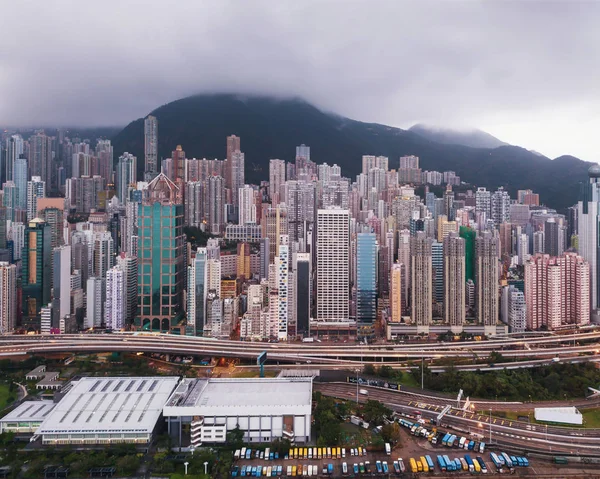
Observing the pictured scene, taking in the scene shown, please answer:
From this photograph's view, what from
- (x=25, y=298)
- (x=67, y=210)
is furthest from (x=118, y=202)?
(x=25, y=298)

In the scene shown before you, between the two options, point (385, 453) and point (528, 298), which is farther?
point (528, 298)

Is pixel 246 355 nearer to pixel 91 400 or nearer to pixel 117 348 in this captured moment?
pixel 117 348

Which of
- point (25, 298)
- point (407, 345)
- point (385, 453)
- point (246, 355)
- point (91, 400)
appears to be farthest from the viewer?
point (25, 298)

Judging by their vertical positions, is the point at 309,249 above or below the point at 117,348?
above

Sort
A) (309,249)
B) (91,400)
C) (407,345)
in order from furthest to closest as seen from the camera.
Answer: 1. (309,249)
2. (407,345)
3. (91,400)

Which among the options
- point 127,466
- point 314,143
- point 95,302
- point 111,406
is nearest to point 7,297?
point 95,302

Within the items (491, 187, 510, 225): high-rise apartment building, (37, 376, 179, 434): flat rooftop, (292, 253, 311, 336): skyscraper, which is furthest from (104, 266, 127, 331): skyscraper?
(491, 187, 510, 225): high-rise apartment building

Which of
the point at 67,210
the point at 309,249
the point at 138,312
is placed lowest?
the point at 138,312

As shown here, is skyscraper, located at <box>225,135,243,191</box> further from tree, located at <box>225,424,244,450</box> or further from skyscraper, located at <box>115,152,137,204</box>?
tree, located at <box>225,424,244,450</box>

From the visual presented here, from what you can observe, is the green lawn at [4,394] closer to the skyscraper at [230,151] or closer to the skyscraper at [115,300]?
the skyscraper at [115,300]
